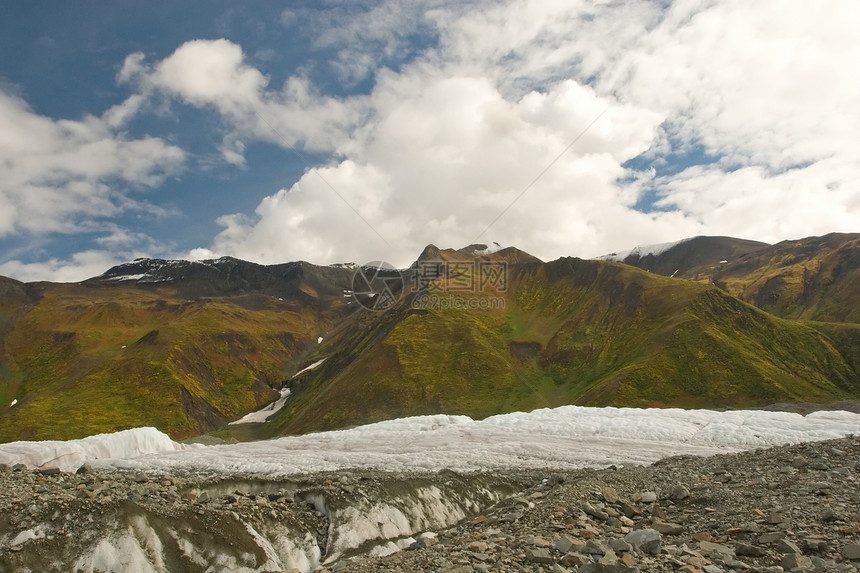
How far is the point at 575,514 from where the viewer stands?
707 inches

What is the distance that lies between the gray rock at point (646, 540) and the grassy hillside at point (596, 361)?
350 feet

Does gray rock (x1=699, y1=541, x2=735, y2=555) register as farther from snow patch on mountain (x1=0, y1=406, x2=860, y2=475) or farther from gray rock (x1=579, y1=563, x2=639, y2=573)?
snow patch on mountain (x1=0, y1=406, x2=860, y2=475)

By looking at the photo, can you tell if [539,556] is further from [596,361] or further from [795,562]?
[596,361]

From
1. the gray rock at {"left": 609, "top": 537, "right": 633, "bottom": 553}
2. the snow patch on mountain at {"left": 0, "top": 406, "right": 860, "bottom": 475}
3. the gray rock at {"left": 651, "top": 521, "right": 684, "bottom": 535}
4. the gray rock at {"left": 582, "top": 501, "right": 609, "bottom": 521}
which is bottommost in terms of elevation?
the snow patch on mountain at {"left": 0, "top": 406, "right": 860, "bottom": 475}

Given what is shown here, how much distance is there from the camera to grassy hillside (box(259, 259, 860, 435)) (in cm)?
11994

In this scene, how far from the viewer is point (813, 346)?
137875mm

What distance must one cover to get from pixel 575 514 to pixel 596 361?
141537mm

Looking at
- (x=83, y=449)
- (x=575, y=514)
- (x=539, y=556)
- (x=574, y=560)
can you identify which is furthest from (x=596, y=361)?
(x=574, y=560)

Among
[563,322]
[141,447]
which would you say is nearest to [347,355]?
[563,322]

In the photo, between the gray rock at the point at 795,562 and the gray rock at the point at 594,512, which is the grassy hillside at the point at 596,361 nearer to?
the gray rock at the point at 594,512

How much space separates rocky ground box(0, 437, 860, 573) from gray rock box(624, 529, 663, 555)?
36mm

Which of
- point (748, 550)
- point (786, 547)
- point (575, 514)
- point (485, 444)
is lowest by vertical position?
point (485, 444)

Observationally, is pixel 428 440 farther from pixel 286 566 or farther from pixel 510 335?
pixel 510 335

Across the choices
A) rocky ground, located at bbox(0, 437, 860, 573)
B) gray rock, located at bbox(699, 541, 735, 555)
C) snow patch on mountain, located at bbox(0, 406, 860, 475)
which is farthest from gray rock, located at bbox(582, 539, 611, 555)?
snow patch on mountain, located at bbox(0, 406, 860, 475)
